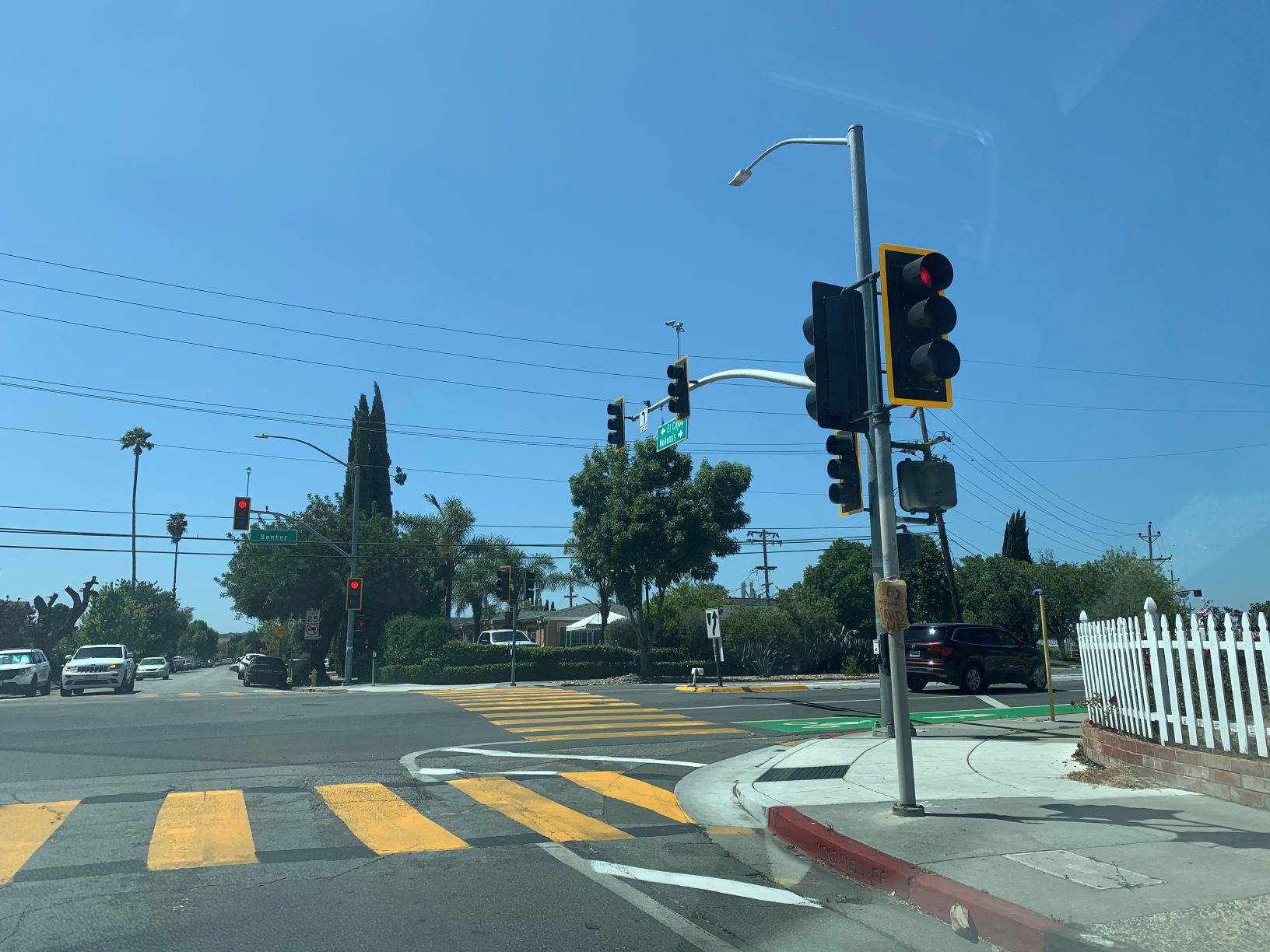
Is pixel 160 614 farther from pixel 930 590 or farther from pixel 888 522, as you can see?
pixel 888 522

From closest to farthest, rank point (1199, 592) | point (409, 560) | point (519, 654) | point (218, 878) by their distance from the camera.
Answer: point (218, 878), point (519, 654), point (409, 560), point (1199, 592)

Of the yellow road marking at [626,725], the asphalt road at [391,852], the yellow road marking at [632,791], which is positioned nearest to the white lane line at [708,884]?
the asphalt road at [391,852]

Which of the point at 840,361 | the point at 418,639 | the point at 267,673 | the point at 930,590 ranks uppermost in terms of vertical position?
the point at 840,361

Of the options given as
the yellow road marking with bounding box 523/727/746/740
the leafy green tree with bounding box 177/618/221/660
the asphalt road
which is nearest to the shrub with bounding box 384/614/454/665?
the asphalt road

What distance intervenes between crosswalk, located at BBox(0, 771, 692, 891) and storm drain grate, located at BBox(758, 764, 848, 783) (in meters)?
1.32

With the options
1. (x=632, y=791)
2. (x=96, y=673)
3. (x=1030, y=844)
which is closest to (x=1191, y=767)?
(x=1030, y=844)

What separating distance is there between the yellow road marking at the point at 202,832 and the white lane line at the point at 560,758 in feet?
12.9

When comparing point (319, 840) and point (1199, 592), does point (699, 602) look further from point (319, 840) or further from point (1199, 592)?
point (319, 840)

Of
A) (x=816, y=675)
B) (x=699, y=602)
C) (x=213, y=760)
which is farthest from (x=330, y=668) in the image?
(x=213, y=760)

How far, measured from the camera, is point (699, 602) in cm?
5222

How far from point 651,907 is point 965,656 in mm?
20805

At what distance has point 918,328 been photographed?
313 inches

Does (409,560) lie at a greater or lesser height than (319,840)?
greater

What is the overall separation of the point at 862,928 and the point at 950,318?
4.75 metres
